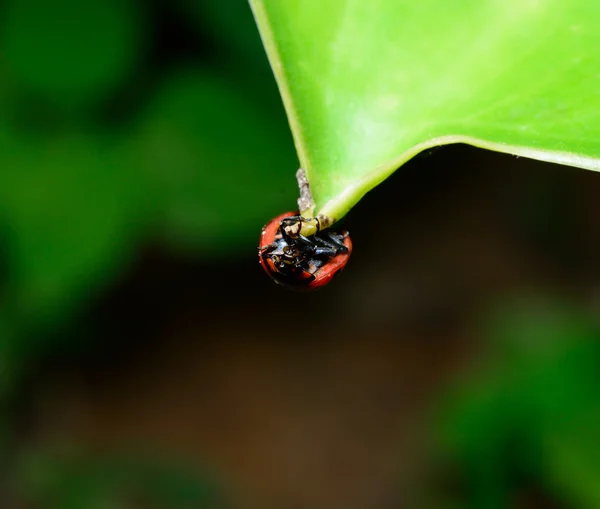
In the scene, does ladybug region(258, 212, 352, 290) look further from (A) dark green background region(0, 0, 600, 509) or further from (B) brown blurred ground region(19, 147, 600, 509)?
(B) brown blurred ground region(19, 147, 600, 509)

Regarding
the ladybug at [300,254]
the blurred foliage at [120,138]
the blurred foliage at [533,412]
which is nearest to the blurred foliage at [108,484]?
the blurred foliage at [120,138]

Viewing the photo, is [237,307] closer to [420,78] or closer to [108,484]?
[108,484]

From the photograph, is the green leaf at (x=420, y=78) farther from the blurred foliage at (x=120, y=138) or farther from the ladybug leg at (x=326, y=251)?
the blurred foliage at (x=120, y=138)

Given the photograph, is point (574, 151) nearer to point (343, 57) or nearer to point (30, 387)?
point (343, 57)

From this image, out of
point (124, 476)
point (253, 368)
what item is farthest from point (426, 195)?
point (124, 476)

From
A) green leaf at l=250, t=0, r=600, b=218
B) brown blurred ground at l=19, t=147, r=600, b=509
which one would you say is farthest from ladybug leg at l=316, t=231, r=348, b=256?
brown blurred ground at l=19, t=147, r=600, b=509

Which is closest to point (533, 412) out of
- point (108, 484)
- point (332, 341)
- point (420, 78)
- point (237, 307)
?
point (332, 341)
